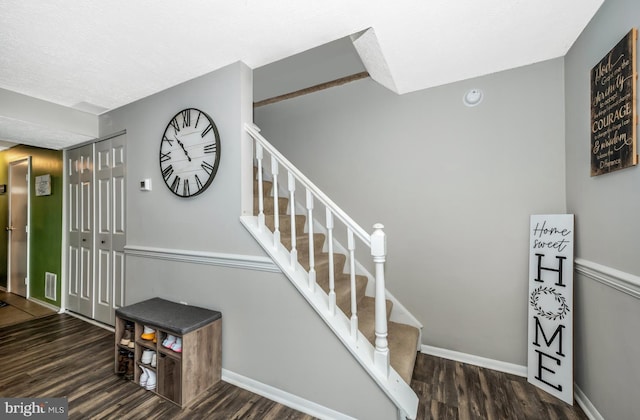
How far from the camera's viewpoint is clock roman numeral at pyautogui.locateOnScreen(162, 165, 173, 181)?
2.33 metres

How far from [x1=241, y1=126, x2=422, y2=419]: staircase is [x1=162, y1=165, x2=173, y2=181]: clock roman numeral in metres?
0.78

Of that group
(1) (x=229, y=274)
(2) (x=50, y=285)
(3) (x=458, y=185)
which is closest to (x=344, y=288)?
(1) (x=229, y=274)

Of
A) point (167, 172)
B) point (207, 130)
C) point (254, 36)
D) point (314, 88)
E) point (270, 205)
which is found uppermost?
point (314, 88)

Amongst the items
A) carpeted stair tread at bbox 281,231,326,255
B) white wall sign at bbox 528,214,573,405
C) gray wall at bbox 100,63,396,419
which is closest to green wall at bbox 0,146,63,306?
gray wall at bbox 100,63,396,419

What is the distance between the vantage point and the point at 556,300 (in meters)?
1.81

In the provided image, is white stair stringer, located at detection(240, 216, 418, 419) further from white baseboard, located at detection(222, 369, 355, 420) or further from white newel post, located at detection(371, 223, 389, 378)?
white baseboard, located at detection(222, 369, 355, 420)

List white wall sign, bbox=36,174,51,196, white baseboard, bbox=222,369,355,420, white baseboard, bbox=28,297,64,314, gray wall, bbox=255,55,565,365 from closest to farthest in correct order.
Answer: white baseboard, bbox=222,369,355,420 < gray wall, bbox=255,55,565,365 < white baseboard, bbox=28,297,64,314 < white wall sign, bbox=36,174,51,196

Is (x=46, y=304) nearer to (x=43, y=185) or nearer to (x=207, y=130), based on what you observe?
(x=43, y=185)

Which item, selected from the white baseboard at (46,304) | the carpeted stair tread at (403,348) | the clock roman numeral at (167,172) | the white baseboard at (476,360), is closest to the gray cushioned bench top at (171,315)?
the clock roman numeral at (167,172)

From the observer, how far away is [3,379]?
2.00m

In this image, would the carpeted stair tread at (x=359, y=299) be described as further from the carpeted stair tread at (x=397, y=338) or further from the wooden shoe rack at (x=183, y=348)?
the wooden shoe rack at (x=183, y=348)

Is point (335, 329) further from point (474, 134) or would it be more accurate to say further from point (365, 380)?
point (474, 134)

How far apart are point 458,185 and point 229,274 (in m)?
1.98

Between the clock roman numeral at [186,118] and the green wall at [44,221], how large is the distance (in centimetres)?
248
